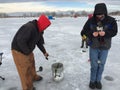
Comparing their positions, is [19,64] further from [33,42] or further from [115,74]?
[115,74]

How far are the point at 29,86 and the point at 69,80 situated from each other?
1.02 m

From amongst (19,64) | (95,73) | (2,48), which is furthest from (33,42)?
(2,48)

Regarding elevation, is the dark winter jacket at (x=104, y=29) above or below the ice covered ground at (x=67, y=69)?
above

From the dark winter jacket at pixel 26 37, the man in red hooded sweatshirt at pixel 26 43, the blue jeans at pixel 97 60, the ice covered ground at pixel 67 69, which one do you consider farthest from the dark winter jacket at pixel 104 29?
the ice covered ground at pixel 67 69

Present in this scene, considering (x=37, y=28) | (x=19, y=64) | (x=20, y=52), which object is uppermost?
(x=37, y=28)

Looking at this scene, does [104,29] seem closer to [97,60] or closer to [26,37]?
[97,60]

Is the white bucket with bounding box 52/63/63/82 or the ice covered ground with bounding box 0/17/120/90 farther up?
the white bucket with bounding box 52/63/63/82

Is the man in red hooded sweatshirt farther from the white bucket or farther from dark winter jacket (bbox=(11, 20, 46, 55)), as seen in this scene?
the white bucket

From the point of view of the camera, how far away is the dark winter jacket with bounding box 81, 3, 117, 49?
123 inches

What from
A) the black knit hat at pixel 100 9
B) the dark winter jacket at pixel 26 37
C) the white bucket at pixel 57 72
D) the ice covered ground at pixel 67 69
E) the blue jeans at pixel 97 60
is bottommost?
the ice covered ground at pixel 67 69

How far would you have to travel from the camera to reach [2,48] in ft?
22.7

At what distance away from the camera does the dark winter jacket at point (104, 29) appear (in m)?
3.13

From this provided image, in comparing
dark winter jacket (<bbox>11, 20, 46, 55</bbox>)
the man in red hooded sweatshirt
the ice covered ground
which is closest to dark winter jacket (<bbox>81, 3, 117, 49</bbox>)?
the man in red hooded sweatshirt

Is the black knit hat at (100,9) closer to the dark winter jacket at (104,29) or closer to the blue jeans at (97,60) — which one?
the dark winter jacket at (104,29)
